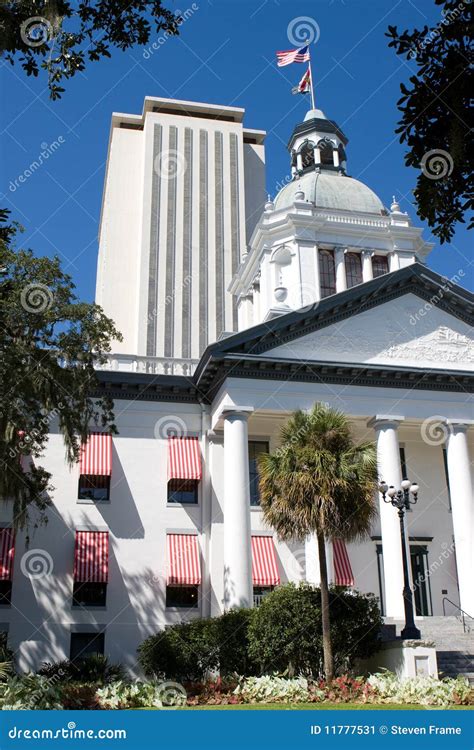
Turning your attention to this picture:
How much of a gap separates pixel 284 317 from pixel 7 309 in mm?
11632

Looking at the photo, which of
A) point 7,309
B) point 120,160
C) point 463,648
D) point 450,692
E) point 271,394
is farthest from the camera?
point 120,160

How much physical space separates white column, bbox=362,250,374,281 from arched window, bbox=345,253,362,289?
358 millimetres

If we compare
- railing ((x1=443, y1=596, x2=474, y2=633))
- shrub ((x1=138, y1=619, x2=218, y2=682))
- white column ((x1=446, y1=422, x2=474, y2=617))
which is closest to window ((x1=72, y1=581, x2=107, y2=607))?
shrub ((x1=138, y1=619, x2=218, y2=682))

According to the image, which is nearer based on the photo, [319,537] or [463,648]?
[319,537]

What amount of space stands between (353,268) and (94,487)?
18336mm

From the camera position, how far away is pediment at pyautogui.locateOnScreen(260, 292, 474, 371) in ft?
95.1

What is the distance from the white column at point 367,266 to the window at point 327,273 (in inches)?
59.1

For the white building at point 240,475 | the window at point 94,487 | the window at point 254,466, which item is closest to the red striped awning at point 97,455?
the white building at point 240,475

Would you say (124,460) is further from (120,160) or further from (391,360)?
(120,160)

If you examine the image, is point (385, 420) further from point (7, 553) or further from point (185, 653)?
point (7, 553)

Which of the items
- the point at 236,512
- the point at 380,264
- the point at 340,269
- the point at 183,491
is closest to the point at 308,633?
the point at 236,512

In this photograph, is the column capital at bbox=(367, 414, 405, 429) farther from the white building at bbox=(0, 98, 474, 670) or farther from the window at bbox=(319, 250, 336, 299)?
the window at bbox=(319, 250, 336, 299)

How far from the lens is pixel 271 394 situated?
27797 mm
